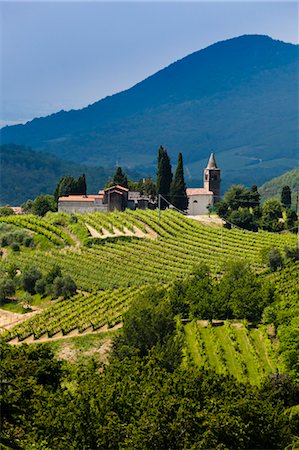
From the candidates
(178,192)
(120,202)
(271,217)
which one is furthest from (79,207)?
(271,217)

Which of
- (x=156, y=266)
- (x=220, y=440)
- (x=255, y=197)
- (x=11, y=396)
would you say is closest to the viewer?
(x=220, y=440)

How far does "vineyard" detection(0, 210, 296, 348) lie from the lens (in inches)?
1754

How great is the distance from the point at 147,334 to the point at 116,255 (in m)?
19.7

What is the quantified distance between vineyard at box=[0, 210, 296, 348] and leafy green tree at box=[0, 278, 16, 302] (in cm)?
253

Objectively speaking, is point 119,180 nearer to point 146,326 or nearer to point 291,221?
→ point 291,221

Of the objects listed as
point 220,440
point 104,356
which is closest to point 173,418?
point 220,440

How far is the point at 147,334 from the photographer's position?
37562 millimetres

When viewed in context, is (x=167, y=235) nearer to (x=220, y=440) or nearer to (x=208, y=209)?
(x=208, y=209)

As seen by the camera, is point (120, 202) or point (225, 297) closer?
point (225, 297)

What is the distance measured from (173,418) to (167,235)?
38.7 meters

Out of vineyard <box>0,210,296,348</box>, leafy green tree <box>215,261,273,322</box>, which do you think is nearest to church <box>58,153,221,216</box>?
vineyard <box>0,210,296,348</box>

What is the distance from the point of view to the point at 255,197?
67500mm

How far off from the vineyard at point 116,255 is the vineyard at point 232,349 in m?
0.19

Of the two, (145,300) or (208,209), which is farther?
(208,209)
